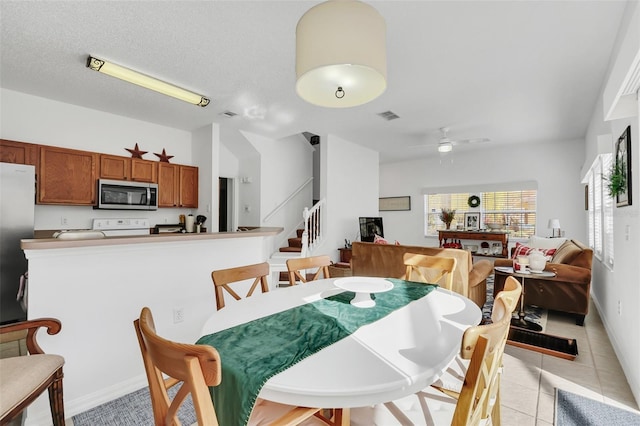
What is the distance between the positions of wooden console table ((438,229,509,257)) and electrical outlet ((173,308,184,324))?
651 cm

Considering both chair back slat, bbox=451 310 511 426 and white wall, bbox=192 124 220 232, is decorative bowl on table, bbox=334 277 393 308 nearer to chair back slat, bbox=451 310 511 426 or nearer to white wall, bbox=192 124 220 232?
chair back slat, bbox=451 310 511 426

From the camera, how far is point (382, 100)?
389cm

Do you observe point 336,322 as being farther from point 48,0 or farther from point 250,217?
point 250,217

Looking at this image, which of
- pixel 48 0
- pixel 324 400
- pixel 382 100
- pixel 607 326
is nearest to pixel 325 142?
pixel 382 100

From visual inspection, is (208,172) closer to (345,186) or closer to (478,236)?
(345,186)

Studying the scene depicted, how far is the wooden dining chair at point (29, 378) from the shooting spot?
48.4 inches

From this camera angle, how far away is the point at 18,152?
3496 millimetres

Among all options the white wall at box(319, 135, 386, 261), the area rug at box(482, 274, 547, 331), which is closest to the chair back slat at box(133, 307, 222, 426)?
the area rug at box(482, 274, 547, 331)

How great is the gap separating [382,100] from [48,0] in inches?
131

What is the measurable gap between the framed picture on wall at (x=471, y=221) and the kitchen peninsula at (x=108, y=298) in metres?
6.68

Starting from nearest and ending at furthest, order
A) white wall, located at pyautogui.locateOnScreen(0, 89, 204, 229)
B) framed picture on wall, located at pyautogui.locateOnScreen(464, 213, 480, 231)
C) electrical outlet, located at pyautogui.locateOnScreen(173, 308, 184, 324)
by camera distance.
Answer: electrical outlet, located at pyautogui.locateOnScreen(173, 308, 184, 324) → white wall, located at pyautogui.locateOnScreen(0, 89, 204, 229) → framed picture on wall, located at pyautogui.locateOnScreen(464, 213, 480, 231)

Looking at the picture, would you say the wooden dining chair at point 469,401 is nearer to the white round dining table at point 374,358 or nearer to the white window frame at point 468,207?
the white round dining table at point 374,358

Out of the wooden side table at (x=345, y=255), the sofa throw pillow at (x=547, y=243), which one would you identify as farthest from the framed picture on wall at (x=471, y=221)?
the wooden side table at (x=345, y=255)

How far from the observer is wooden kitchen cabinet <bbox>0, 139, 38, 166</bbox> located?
342 centimetres
